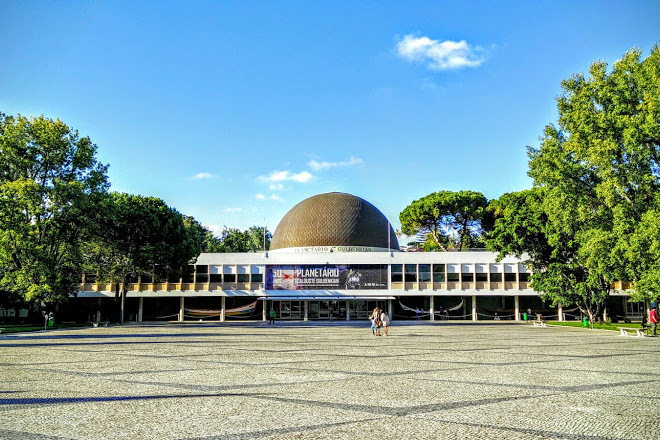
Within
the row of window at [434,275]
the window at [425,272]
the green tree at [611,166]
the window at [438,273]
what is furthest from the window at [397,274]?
the green tree at [611,166]

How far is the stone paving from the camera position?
7.25 meters

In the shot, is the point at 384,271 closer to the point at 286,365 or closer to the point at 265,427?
the point at 286,365

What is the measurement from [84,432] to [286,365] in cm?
796

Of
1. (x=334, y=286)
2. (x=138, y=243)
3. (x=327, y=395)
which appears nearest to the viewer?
(x=327, y=395)

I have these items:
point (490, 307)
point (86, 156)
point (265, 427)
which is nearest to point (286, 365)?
point (265, 427)

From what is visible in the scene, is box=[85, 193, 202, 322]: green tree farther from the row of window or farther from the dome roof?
the row of window

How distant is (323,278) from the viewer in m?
52.1

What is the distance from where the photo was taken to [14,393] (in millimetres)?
9992

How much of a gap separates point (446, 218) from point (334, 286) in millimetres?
23032

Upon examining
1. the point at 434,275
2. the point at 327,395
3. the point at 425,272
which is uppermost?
the point at 425,272

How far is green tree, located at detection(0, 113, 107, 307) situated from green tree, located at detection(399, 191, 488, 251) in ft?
139

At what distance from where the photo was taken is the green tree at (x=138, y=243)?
42094 mm

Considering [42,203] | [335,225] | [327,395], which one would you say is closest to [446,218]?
[335,225]

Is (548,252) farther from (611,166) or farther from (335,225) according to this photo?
(335,225)
